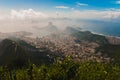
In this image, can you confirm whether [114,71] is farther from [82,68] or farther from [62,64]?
[62,64]

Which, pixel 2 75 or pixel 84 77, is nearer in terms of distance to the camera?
pixel 84 77

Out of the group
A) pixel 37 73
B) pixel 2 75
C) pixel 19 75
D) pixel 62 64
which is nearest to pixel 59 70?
pixel 62 64

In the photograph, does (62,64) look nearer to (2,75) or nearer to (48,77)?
(48,77)

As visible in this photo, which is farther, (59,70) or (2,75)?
(2,75)

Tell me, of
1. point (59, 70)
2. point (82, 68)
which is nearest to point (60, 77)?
point (59, 70)

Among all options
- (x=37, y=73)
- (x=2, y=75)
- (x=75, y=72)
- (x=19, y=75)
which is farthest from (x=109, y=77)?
(x=2, y=75)

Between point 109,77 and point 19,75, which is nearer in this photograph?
point 109,77

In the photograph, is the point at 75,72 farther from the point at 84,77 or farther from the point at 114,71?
the point at 114,71
